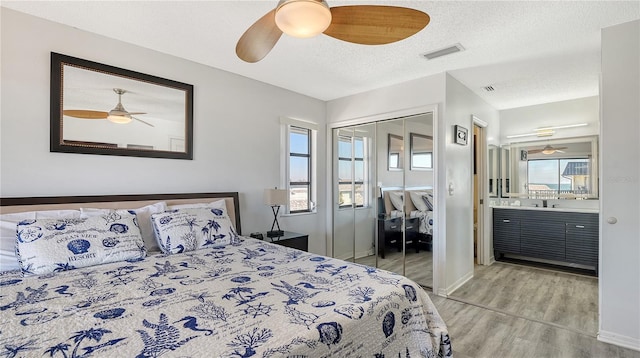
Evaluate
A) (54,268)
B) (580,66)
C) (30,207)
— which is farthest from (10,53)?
(580,66)

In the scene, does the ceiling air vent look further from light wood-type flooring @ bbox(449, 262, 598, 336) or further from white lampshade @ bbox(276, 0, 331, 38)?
light wood-type flooring @ bbox(449, 262, 598, 336)

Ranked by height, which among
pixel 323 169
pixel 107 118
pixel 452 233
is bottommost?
pixel 452 233

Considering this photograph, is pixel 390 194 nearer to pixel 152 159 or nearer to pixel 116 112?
pixel 152 159

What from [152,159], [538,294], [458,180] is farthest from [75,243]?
[538,294]

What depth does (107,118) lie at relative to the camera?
2592 mm

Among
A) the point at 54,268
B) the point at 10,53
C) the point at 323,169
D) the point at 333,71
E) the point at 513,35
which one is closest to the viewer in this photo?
the point at 54,268

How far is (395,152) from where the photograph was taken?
3.83m

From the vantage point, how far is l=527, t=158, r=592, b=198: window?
4324 mm

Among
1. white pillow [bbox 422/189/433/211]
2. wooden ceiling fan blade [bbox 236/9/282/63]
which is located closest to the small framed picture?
white pillow [bbox 422/189/433/211]

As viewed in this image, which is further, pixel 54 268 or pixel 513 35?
pixel 513 35

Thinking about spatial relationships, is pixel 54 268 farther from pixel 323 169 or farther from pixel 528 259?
pixel 528 259

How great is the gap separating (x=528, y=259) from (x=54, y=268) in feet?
18.4

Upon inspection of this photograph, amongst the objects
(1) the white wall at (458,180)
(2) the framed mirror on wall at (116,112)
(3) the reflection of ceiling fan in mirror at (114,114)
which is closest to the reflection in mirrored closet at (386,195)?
(1) the white wall at (458,180)

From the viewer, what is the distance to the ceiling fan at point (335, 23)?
56.6 inches
